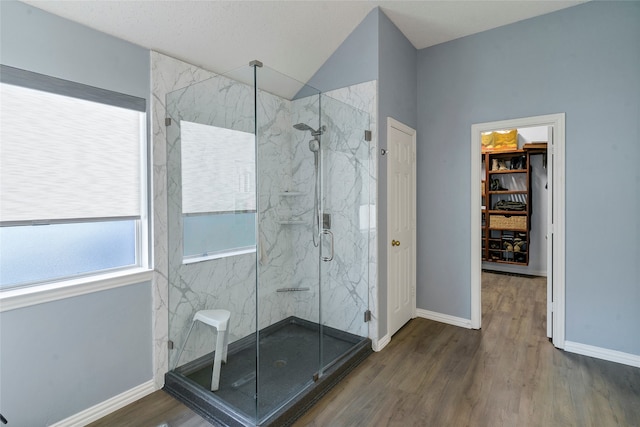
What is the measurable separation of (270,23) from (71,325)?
8.39ft

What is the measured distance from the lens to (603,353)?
2.68 meters

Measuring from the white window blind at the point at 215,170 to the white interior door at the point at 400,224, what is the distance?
147 centimetres

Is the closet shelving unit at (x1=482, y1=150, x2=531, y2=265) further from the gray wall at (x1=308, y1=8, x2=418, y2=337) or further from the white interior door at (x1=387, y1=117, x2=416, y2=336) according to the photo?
the gray wall at (x1=308, y1=8, x2=418, y2=337)

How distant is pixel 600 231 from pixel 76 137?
4037mm

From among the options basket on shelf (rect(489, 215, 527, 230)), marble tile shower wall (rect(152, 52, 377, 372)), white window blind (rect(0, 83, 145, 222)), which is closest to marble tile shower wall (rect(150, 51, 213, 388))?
marble tile shower wall (rect(152, 52, 377, 372))

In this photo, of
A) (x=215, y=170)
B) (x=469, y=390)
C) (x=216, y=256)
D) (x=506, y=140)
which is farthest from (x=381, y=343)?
(x=506, y=140)

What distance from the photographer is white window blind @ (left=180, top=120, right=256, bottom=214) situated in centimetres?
213

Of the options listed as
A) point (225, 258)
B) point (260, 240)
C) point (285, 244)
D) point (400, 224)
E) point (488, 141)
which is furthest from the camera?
point (488, 141)

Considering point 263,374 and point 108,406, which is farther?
point 263,374

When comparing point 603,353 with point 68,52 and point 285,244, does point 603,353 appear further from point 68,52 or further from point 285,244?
point 68,52

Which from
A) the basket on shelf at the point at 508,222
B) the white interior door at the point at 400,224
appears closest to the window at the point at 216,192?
the white interior door at the point at 400,224

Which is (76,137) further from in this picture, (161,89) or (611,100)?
(611,100)

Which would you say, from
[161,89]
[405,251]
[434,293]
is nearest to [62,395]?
[161,89]

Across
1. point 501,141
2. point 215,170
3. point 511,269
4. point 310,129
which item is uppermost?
point 501,141
